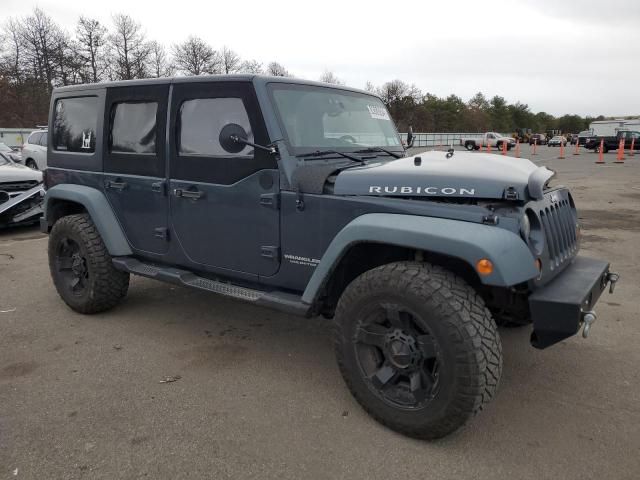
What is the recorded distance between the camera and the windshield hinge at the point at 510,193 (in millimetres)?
2498

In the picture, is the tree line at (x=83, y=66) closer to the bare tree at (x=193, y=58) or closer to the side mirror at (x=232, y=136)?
the bare tree at (x=193, y=58)

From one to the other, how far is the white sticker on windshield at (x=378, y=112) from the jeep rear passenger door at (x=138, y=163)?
155 centimetres

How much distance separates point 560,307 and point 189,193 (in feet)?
8.04

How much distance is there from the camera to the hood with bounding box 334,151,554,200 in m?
2.57

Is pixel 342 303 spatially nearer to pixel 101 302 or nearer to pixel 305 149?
pixel 305 149

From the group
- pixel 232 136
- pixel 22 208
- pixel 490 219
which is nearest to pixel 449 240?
pixel 490 219

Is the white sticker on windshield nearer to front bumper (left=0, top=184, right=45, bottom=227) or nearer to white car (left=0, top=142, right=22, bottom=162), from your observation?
front bumper (left=0, top=184, right=45, bottom=227)

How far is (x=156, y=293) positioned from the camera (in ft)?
16.6

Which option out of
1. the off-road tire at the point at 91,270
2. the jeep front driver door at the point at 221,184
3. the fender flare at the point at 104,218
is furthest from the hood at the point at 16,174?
the jeep front driver door at the point at 221,184

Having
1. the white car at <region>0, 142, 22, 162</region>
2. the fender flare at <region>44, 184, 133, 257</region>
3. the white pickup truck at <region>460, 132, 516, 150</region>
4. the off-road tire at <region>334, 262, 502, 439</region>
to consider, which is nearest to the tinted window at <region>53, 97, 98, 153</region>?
the fender flare at <region>44, 184, 133, 257</region>

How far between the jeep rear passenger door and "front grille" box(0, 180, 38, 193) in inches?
208

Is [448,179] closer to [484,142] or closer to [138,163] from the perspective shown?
[138,163]

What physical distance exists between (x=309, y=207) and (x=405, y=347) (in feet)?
3.20

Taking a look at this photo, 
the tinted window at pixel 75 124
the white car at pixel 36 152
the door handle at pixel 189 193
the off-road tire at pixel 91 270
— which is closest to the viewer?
the door handle at pixel 189 193
